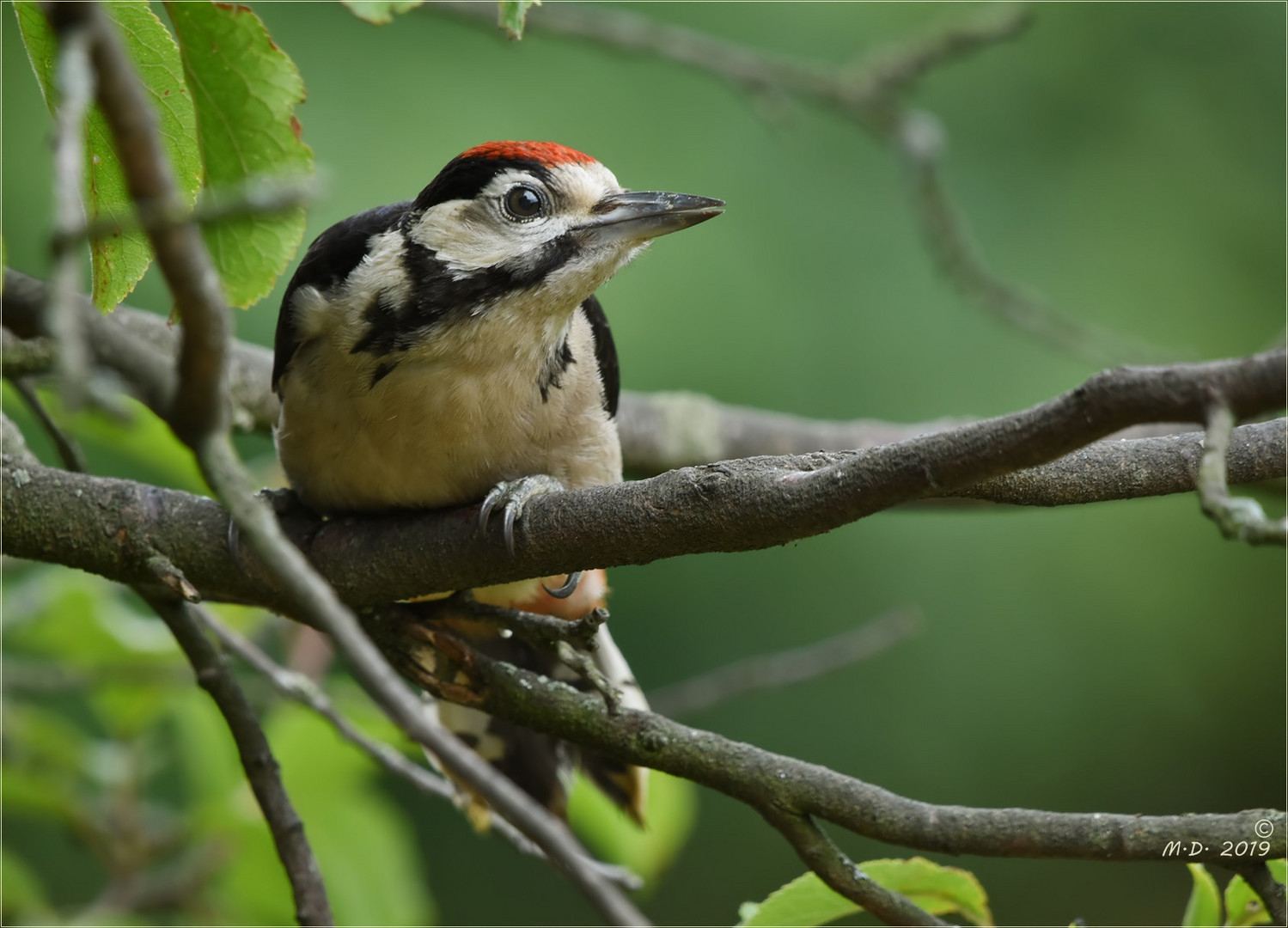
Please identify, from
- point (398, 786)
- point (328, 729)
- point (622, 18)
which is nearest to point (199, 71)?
point (328, 729)

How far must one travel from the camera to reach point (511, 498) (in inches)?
86.0

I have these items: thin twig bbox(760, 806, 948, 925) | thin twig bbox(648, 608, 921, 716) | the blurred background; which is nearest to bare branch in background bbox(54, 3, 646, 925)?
thin twig bbox(760, 806, 948, 925)

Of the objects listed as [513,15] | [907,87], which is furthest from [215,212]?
[907,87]

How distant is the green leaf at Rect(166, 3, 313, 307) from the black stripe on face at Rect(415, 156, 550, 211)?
0.70m

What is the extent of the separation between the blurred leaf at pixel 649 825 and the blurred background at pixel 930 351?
2882 mm

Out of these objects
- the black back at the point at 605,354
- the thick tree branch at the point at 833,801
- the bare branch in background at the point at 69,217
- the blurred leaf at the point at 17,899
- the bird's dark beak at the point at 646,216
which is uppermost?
the bird's dark beak at the point at 646,216

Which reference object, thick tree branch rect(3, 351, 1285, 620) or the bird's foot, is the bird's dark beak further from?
thick tree branch rect(3, 351, 1285, 620)

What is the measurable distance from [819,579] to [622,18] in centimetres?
333

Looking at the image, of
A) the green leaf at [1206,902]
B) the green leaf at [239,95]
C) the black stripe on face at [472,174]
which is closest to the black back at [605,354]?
the black stripe on face at [472,174]

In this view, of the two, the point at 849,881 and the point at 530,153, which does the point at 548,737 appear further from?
the point at 530,153

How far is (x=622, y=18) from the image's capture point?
14.5 feet

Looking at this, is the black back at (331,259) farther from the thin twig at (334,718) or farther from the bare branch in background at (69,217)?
the bare branch in background at (69,217)

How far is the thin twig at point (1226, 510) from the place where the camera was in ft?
3.22

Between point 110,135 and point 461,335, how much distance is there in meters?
0.93
